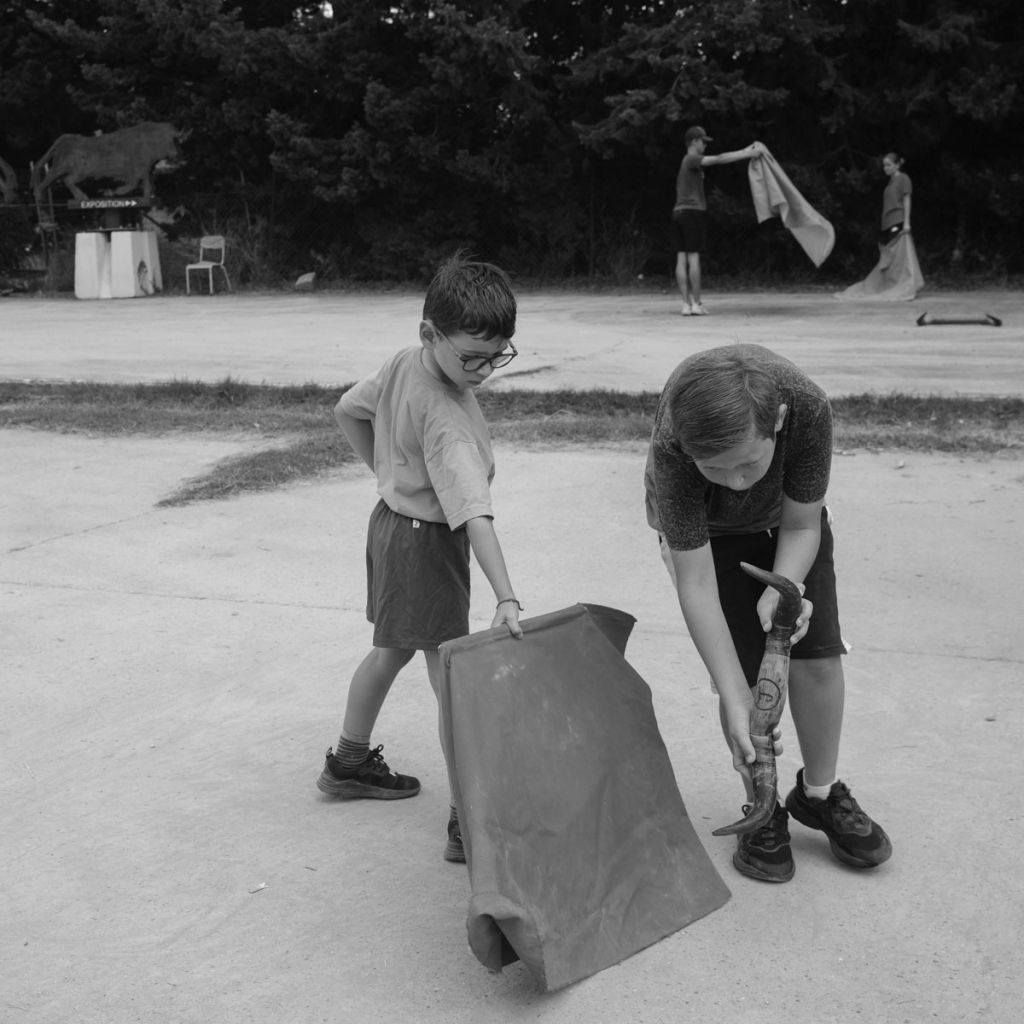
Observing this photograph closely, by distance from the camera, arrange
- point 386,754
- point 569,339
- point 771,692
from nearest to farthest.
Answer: point 771,692, point 386,754, point 569,339

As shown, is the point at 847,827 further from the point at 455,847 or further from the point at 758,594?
the point at 455,847

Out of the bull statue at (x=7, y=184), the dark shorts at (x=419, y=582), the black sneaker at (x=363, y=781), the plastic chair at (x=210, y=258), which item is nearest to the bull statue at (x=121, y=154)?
the plastic chair at (x=210, y=258)

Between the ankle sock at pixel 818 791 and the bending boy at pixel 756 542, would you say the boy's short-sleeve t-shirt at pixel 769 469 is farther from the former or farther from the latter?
the ankle sock at pixel 818 791

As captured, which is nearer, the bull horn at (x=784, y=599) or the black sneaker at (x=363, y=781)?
the bull horn at (x=784, y=599)

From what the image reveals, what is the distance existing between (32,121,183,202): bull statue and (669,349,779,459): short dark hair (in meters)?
A: 18.1

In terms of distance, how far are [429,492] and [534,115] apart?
16536 millimetres

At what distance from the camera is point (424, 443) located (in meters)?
2.64

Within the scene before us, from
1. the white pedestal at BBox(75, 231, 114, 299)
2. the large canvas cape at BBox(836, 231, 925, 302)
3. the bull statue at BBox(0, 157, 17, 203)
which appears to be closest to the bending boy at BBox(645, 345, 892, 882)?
the large canvas cape at BBox(836, 231, 925, 302)

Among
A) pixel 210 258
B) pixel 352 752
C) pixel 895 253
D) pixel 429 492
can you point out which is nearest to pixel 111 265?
pixel 210 258

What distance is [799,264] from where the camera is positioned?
61.0 ft

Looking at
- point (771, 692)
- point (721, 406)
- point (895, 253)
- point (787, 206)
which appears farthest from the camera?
point (895, 253)

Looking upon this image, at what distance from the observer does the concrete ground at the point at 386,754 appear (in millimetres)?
2307

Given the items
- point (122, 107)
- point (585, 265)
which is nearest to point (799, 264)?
point (585, 265)

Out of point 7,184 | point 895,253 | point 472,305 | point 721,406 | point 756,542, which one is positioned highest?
point 7,184
